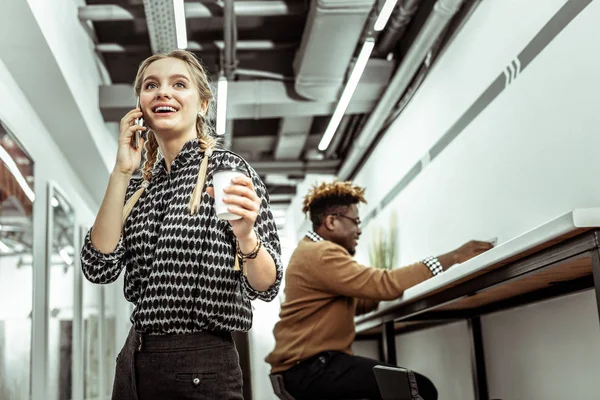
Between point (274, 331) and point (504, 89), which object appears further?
point (504, 89)

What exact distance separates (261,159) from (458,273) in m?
5.89

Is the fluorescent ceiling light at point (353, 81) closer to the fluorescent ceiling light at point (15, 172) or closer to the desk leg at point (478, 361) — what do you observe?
the desk leg at point (478, 361)

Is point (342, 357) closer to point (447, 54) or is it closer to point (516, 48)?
point (516, 48)

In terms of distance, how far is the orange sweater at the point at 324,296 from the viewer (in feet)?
8.77

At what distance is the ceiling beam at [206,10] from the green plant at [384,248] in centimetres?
171

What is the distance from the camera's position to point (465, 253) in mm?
2707

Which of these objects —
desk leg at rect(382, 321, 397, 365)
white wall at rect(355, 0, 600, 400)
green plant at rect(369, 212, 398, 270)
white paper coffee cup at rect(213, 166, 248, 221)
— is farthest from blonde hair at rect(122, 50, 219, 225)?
green plant at rect(369, 212, 398, 270)

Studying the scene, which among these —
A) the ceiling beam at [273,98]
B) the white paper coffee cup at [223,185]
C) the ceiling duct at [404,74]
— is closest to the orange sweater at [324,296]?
the ceiling duct at [404,74]

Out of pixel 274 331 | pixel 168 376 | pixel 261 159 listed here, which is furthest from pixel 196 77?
pixel 261 159

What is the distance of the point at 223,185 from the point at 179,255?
0.75ft

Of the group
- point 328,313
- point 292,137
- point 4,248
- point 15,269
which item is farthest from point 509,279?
point 292,137

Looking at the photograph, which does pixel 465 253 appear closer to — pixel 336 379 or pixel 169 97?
pixel 336 379

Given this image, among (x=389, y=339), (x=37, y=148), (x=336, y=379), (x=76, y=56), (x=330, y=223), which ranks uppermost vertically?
(x=76, y=56)

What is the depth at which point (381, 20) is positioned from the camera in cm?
339
